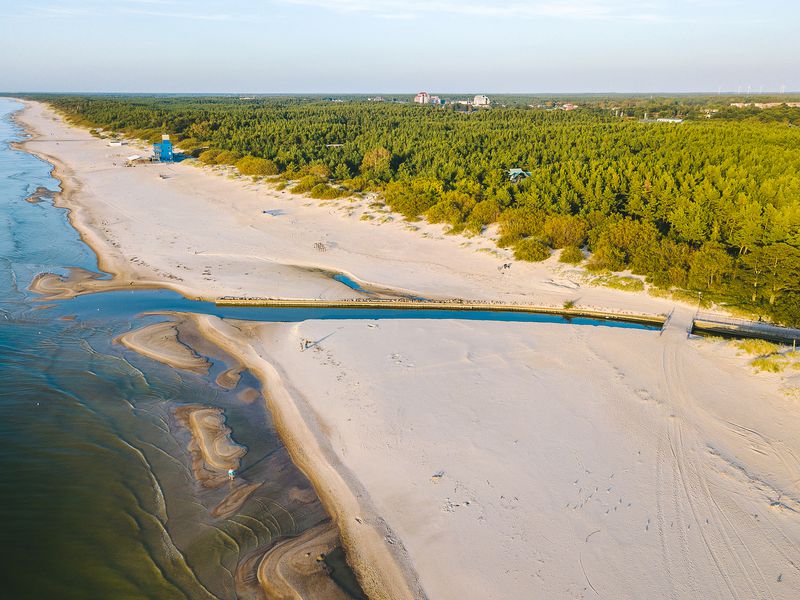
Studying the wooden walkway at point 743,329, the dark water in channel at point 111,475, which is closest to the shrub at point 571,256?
the wooden walkway at point 743,329

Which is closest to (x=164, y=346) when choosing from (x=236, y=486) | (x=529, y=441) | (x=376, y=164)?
(x=236, y=486)

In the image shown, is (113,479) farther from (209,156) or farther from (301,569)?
(209,156)

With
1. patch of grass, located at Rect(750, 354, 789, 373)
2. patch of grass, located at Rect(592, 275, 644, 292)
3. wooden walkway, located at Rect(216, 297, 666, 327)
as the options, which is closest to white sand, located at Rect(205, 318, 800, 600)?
patch of grass, located at Rect(750, 354, 789, 373)

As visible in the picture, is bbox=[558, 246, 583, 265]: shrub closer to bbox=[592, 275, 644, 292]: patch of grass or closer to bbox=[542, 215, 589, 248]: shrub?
bbox=[542, 215, 589, 248]: shrub

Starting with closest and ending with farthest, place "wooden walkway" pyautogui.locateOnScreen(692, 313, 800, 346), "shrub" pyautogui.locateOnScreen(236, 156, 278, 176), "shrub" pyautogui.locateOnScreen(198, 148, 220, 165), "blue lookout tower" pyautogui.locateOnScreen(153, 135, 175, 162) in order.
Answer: "wooden walkway" pyautogui.locateOnScreen(692, 313, 800, 346) → "shrub" pyautogui.locateOnScreen(236, 156, 278, 176) → "shrub" pyautogui.locateOnScreen(198, 148, 220, 165) → "blue lookout tower" pyautogui.locateOnScreen(153, 135, 175, 162)

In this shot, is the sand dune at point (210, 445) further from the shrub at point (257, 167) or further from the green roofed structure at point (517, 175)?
the shrub at point (257, 167)

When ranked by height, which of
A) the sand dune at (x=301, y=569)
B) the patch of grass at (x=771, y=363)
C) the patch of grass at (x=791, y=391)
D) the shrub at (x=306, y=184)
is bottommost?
the sand dune at (x=301, y=569)
